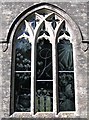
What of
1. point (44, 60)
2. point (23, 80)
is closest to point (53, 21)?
point (44, 60)

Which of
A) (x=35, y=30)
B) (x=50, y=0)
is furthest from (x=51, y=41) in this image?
(x=50, y=0)

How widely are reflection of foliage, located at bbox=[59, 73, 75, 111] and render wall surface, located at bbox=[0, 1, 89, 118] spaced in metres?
0.28

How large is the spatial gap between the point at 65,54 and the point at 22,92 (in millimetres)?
1820

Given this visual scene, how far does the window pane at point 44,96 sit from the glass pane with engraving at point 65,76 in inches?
10.9

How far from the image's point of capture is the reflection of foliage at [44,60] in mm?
11461

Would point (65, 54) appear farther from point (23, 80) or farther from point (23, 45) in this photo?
point (23, 80)

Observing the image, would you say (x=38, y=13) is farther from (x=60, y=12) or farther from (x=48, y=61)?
(x=48, y=61)

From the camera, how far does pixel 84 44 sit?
38.0ft

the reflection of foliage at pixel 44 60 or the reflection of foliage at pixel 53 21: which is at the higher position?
the reflection of foliage at pixel 53 21

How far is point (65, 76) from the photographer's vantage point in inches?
Answer: 452

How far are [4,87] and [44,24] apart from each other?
246 cm

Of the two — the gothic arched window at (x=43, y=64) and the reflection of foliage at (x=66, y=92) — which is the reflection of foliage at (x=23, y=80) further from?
the reflection of foliage at (x=66, y=92)

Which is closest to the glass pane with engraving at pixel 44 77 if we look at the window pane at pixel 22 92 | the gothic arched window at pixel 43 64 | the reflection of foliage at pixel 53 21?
the gothic arched window at pixel 43 64

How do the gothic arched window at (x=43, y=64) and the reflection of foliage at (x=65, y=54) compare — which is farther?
the reflection of foliage at (x=65, y=54)
